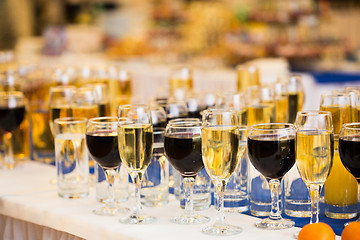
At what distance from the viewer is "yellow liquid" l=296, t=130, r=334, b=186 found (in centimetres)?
148

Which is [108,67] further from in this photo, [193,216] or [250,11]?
[250,11]

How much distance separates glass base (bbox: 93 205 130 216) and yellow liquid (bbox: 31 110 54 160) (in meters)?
0.79

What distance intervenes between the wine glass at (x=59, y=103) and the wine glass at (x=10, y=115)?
0.54ft

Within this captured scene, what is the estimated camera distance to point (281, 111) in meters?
2.22

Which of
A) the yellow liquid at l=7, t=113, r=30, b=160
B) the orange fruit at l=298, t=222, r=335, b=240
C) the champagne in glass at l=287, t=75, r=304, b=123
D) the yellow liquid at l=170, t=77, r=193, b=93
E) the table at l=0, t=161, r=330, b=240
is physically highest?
the yellow liquid at l=170, t=77, r=193, b=93

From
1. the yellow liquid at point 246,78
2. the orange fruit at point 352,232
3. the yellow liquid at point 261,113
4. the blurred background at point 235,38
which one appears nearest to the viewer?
the orange fruit at point 352,232

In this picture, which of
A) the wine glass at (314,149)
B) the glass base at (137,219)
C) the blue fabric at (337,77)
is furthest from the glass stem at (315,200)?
the blue fabric at (337,77)

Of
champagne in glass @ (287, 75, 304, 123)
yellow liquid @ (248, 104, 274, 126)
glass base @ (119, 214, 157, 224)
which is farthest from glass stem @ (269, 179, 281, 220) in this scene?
champagne in glass @ (287, 75, 304, 123)

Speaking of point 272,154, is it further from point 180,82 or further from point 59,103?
point 180,82

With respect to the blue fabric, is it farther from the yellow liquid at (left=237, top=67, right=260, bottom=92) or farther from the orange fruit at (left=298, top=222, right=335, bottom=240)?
the orange fruit at (left=298, top=222, right=335, bottom=240)

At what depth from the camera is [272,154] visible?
1525 mm

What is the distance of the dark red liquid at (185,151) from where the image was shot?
5.33 feet

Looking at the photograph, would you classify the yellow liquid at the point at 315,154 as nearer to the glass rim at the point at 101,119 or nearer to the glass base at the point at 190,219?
the glass base at the point at 190,219

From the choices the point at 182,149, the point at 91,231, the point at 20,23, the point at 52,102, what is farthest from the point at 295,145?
the point at 20,23
